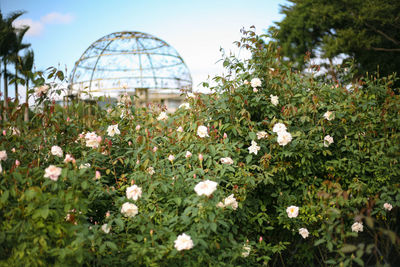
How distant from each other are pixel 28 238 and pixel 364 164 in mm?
2386

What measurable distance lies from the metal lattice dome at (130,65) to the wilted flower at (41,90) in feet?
22.7

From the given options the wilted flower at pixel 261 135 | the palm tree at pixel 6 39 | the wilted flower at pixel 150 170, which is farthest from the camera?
the palm tree at pixel 6 39

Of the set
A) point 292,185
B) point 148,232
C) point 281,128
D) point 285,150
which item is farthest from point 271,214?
point 148,232

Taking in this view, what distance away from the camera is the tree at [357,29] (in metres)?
10.2

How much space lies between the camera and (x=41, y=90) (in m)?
2.31

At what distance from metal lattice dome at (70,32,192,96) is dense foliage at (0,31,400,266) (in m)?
6.70

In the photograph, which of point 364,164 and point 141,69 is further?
point 141,69

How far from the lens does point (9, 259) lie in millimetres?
1705

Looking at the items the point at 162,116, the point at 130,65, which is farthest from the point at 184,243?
the point at 130,65

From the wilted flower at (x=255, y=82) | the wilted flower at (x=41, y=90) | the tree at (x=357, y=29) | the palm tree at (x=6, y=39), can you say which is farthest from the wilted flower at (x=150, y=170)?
the palm tree at (x=6, y=39)

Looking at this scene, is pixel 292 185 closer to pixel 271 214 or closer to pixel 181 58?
pixel 271 214

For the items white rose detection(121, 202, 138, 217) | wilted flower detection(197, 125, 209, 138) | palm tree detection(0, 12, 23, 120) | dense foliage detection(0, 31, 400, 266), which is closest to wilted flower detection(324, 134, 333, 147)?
dense foliage detection(0, 31, 400, 266)

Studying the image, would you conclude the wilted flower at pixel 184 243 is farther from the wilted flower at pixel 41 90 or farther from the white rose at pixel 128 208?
the wilted flower at pixel 41 90

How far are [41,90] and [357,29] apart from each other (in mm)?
11064
